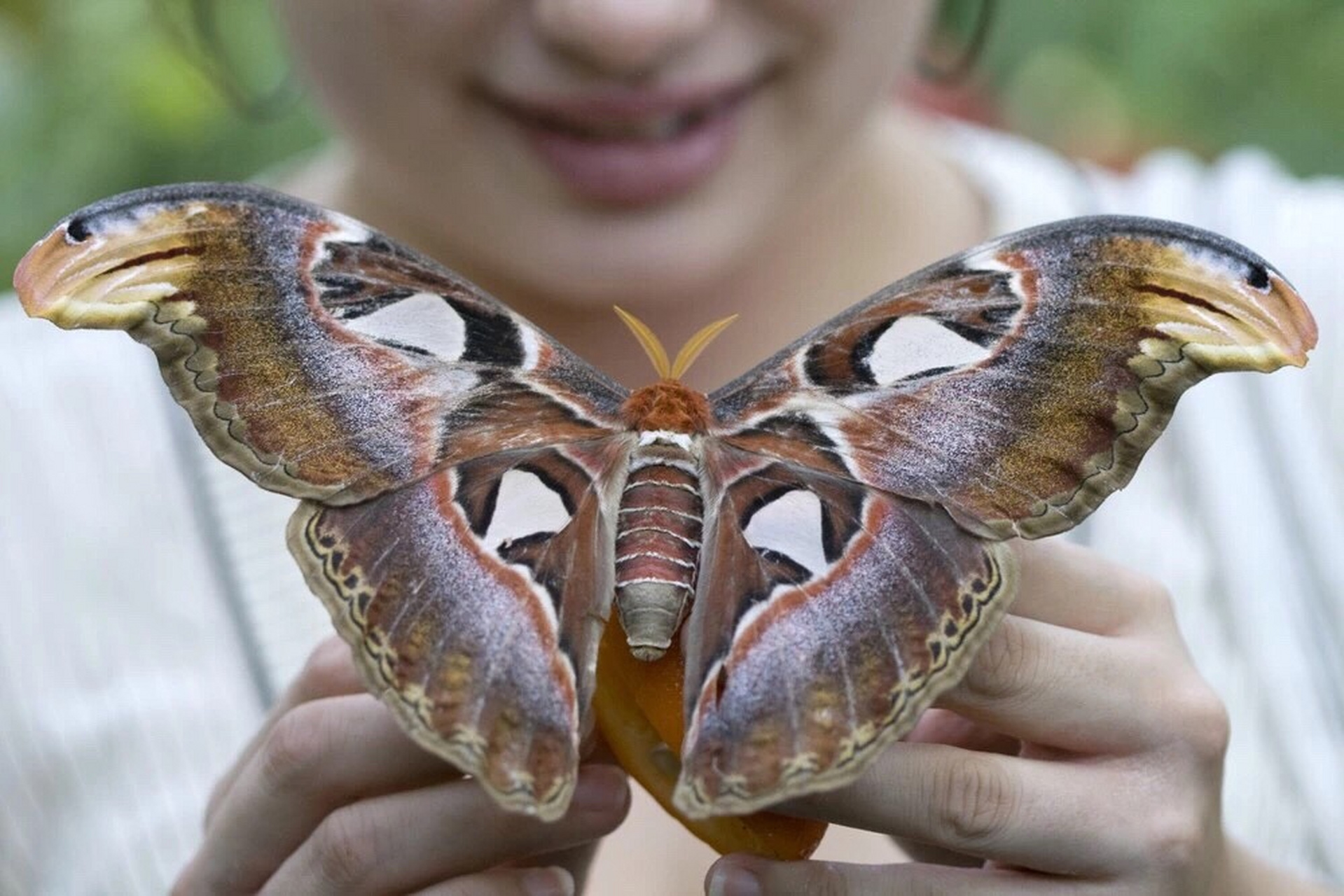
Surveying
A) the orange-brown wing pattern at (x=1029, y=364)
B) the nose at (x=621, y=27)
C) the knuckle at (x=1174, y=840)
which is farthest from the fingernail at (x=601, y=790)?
the nose at (x=621, y=27)

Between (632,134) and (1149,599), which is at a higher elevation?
(632,134)

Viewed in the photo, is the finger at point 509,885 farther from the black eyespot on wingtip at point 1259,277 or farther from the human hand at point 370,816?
the black eyespot on wingtip at point 1259,277

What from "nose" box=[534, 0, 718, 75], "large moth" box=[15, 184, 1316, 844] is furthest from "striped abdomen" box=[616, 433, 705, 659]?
"nose" box=[534, 0, 718, 75]

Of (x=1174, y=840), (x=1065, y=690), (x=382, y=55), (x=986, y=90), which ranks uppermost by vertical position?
(x=986, y=90)

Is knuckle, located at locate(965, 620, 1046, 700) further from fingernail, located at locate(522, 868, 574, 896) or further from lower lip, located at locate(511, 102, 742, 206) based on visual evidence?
lower lip, located at locate(511, 102, 742, 206)

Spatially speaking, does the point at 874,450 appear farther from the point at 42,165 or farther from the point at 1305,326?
the point at 42,165

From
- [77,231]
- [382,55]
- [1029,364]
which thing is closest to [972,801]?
[1029,364]

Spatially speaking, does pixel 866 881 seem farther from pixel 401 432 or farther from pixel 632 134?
pixel 632 134
